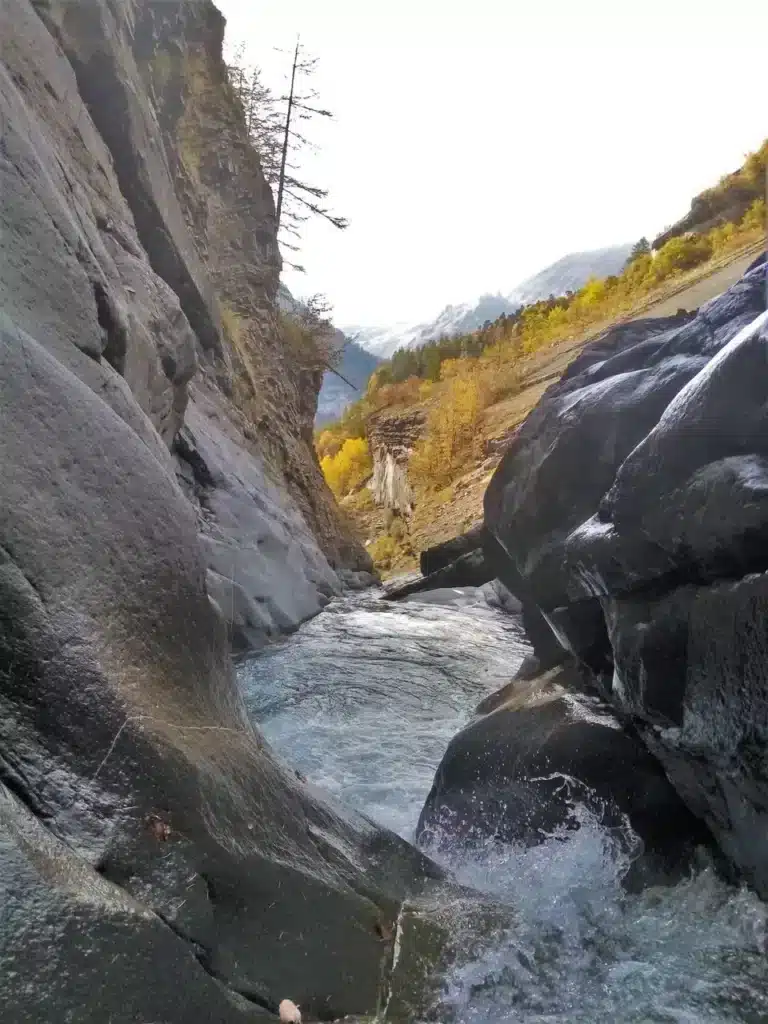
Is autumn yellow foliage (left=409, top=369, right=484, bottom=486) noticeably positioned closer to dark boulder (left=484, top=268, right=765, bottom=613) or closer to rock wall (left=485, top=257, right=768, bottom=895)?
dark boulder (left=484, top=268, right=765, bottom=613)

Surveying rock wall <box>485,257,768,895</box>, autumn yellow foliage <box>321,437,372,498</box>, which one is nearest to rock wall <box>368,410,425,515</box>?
autumn yellow foliage <box>321,437,372,498</box>

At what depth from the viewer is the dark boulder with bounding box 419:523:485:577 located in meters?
19.2

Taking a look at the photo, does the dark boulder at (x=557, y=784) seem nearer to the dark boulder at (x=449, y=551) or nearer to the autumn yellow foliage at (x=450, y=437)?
the dark boulder at (x=449, y=551)

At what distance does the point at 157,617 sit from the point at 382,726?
5.17 metres

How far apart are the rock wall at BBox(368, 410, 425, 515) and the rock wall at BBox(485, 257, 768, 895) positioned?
32.9m

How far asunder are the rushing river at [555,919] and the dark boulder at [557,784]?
13cm

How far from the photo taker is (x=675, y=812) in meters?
4.27

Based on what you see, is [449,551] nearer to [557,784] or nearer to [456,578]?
[456,578]

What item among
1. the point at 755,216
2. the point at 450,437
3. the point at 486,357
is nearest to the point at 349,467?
the point at 486,357

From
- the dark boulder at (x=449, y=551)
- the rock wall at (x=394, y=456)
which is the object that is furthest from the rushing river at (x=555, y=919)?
the rock wall at (x=394, y=456)

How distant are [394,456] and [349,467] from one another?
1428cm

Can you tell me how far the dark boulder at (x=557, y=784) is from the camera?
4.25m

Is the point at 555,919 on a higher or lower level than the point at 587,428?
lower

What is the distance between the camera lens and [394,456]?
46062mm
